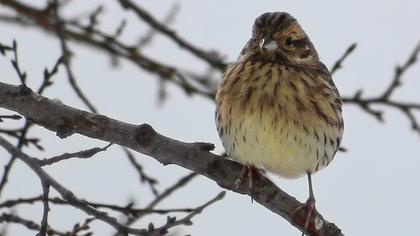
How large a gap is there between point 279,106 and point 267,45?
45cm

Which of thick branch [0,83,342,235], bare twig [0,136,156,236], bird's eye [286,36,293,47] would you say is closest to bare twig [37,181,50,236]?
bare twig [0,136,156,236]

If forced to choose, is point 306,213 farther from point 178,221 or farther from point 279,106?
point 178,221

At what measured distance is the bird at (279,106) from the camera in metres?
5.38

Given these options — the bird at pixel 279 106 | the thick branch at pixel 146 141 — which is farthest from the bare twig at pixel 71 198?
the bird at pixel 279 106

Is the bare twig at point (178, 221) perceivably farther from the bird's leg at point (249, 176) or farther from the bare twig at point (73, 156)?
the bird's leg at point (249, 176)

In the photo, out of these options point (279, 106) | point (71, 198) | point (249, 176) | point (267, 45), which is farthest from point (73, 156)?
point (267, 45)

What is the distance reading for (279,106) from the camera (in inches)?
213

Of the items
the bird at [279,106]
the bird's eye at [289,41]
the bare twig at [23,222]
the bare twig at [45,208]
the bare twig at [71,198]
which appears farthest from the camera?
the bird's eye at [289,41]

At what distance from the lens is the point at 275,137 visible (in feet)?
17.6

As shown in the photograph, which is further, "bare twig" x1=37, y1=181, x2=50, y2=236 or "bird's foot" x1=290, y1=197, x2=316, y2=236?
"bird's foot" x1=290, y1=197, x2=316, y2=236

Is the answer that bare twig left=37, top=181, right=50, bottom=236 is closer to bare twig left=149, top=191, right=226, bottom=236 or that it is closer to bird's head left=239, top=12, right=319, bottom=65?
bare twig left=149, top=191, right=226, bottom=236

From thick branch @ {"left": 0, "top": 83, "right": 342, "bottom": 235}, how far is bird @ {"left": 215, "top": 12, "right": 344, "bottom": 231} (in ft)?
1.39

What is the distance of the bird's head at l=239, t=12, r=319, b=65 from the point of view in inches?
222

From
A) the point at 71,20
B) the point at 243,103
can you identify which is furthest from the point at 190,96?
the point at 71,20
